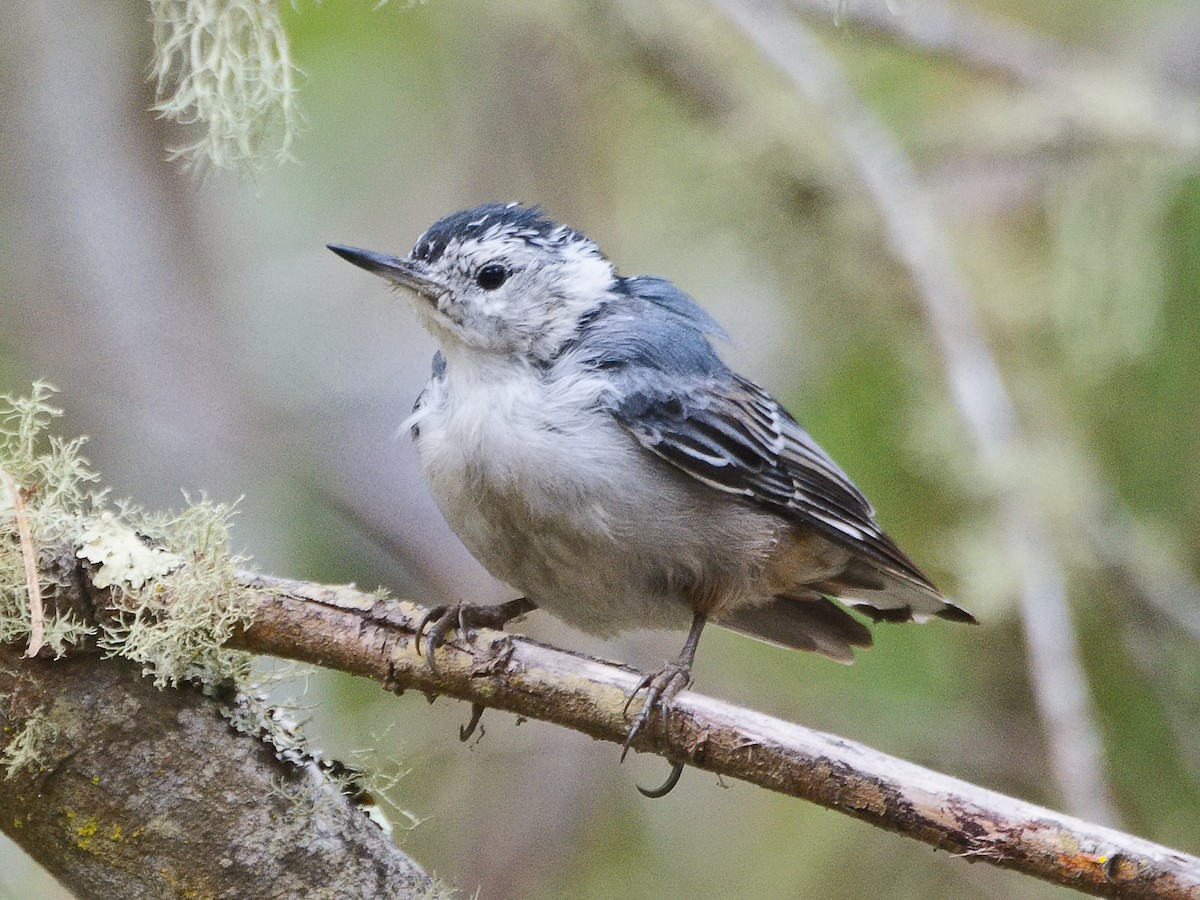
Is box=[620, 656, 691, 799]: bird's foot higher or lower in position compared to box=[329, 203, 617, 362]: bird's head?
lower

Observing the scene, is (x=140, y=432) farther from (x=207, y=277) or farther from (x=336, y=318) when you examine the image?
(x=336, y=318)

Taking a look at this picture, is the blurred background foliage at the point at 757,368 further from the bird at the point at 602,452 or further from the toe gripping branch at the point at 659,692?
the toe gripping branch at the point at 659,692

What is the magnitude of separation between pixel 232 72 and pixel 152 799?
1.10 meters

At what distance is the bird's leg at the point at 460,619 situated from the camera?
6.96 ft

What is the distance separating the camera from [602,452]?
2.66 metres

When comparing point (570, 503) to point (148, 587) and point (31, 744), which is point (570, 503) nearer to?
point (148, 587)

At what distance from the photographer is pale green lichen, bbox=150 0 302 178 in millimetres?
1845

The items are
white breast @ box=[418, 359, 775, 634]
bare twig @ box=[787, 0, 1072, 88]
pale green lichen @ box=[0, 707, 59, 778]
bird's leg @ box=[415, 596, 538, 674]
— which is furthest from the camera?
bare twig @ box=[787, 0, 1072, 88]

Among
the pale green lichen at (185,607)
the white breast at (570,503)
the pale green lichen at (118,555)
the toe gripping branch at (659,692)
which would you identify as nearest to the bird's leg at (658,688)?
the toe gripping branch at (659,692)

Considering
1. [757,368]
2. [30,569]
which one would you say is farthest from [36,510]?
[757,368]

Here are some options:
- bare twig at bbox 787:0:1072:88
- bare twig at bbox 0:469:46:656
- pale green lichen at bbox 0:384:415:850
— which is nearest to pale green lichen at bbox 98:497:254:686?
pale green lichen at bbox 0:384:415:850

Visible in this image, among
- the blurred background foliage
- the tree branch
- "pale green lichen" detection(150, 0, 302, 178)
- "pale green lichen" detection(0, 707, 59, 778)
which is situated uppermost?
the blurred background foliage

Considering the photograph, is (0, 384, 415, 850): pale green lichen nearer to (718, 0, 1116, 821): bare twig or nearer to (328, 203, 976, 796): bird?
(328, 203, 976, 796): bird

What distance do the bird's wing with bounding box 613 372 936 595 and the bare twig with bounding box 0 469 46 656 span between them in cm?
125
